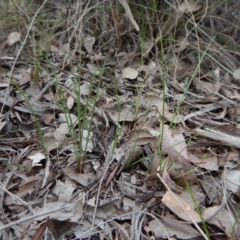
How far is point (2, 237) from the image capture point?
1178 mm

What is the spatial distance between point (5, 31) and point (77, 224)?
125 cm

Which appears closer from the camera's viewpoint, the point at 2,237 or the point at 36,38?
the point at 2,237

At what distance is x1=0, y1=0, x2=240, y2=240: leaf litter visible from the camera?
4.09ft

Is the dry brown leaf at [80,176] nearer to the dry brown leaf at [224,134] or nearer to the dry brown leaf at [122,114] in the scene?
the dry brown leaf at [122,114]

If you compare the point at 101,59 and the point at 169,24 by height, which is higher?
the point at 169,24

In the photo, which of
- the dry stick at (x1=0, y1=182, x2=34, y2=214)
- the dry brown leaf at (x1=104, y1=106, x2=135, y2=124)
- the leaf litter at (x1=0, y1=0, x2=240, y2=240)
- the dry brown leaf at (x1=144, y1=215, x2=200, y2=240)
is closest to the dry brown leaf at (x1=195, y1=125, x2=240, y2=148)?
the leaf litter at (x1=0, y1=0, x2=240, y2=240)

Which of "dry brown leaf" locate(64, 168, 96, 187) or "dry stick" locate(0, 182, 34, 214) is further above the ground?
"dry brown leaf" locate(64, 168, 96, 187)

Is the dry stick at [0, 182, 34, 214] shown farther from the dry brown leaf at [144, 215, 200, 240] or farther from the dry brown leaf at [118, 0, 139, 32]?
the dry brown leaf at [118, 0, 139, 32]

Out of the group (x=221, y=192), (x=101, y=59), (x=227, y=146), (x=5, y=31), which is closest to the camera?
(x=221, y=192)

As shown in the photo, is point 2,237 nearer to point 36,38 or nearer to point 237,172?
point 237,172

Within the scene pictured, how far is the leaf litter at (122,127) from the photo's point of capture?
125 cm

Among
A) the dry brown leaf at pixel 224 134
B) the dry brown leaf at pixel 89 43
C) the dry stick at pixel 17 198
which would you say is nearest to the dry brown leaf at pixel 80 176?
the dry stick at pixel 17 198

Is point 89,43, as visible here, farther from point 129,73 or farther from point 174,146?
point 174,146

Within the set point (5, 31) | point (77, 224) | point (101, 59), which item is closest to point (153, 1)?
point (101, 59)
